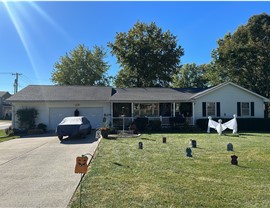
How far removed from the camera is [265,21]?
30.8m

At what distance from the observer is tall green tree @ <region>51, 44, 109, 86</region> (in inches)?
1820

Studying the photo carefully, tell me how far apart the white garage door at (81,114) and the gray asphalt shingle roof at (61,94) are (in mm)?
969

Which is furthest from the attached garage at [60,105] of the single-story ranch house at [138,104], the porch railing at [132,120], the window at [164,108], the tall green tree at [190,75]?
the tall green tree at [190,75]

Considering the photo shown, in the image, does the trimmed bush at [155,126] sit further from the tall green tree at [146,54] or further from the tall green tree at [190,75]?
the tall green tree at [190,75]

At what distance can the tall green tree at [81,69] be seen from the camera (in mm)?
46219

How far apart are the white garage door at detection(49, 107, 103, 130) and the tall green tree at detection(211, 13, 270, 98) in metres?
16.9

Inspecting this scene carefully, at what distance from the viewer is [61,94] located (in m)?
25.0

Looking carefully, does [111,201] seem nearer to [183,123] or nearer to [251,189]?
[251,189]

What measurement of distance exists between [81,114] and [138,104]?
525 cm

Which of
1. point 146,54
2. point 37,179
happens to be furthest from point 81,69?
point 37,179

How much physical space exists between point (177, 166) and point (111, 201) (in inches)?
142

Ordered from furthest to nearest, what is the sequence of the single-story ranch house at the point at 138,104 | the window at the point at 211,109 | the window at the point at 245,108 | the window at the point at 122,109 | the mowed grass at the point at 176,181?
the window at the point at 122,109 → the window at the point at 245,108 → the window at the point at 211,109 → the single-story ranch house at the point at 138,104 → the mowed grass at the point at 176,181

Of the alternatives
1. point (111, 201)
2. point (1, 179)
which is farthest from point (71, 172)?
point (111, 201)

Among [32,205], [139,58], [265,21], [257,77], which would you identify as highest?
[265,21]
